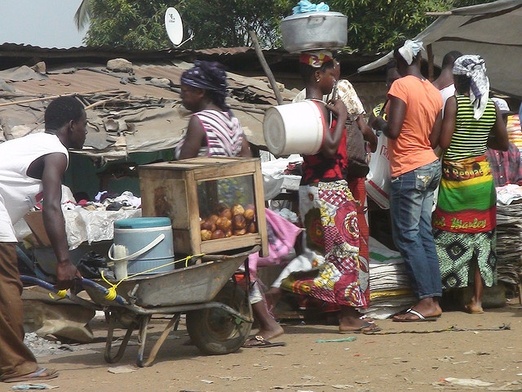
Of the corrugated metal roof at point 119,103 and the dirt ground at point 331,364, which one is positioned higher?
the corrugated metal roof at point 119,103

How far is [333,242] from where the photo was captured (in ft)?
23.1

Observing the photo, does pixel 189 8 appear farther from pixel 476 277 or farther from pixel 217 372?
pixel 217 372

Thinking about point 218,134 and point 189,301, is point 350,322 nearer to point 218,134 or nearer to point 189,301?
point 189,301

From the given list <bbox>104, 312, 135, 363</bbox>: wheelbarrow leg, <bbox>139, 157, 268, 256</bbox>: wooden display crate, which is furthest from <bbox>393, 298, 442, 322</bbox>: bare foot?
<bbox>104, 312, 135, 363</bbox>: wheelbarrow leg

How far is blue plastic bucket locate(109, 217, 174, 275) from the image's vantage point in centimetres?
591

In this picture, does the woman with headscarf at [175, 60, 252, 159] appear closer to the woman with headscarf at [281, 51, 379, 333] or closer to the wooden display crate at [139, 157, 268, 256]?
the wooden display crate at [139, 157, 268, 256]

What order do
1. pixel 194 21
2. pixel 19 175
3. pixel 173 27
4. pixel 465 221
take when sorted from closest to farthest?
1. pixel 19 175
2. pixel 465 221
3. pixel 173 27
4. pixel 194 21

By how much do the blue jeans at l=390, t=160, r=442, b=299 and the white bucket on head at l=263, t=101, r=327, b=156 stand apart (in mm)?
979

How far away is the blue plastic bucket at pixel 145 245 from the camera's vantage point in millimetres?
5914

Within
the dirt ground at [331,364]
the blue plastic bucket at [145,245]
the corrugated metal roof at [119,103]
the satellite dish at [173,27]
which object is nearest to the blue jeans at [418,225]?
the dirt ground at [331,364]

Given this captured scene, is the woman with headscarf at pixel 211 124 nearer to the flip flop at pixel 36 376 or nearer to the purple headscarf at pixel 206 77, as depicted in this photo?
the purple headscarf at pixel 206 77

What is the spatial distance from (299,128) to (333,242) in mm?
860

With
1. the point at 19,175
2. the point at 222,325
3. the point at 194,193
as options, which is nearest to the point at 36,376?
the point at 19,175

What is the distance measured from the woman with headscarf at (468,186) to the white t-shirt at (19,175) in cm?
333
